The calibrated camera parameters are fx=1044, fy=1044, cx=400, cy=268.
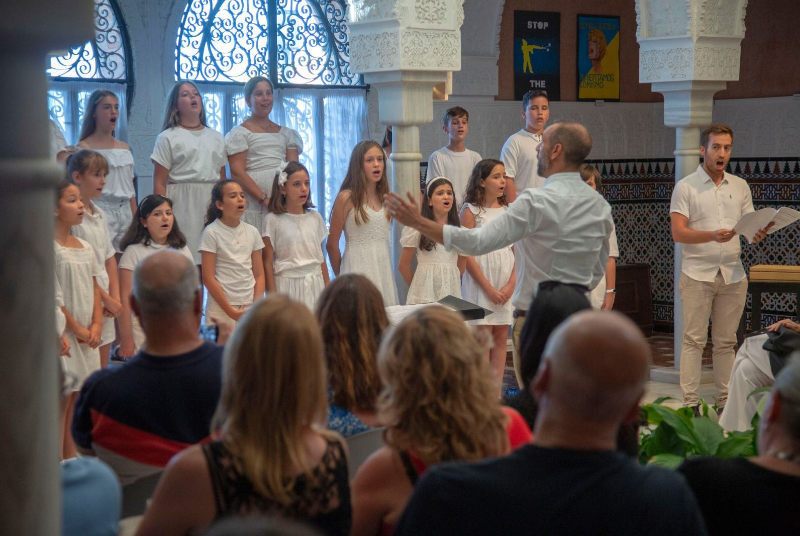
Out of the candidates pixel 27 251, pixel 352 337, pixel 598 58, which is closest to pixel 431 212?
pixel 352 337

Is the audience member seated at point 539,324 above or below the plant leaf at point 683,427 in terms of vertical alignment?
above

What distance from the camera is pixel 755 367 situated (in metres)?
5.20

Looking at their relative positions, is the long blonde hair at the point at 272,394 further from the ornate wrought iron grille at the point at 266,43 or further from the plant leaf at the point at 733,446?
the ornate wrought iron grille at the point at 266,43

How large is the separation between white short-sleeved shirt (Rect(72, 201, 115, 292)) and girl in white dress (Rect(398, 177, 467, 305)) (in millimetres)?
1967

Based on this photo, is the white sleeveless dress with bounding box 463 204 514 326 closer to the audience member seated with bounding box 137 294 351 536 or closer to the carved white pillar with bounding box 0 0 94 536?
the audience member seated with bounding box 137 294 351 536

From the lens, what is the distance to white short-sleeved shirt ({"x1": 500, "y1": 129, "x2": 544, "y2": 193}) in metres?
7.55

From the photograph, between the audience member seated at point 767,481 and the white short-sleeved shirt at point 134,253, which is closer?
the audience member seated at point 767,481

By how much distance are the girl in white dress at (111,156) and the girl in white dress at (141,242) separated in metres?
0.61

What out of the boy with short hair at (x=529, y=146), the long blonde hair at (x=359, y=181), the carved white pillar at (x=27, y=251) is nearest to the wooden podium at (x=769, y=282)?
the boy with short hair at (x=529, y=146)

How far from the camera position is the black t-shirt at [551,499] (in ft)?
5.72

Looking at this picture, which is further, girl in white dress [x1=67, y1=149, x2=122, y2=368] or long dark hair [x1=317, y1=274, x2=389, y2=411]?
girl in white dress [x1=67, y1=149, x2=122, y2=368]

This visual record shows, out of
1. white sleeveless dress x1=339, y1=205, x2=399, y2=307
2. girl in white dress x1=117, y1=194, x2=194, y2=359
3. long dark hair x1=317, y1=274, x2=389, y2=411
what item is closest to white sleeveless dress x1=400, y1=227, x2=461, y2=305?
white sleeveless dress x1=339, y1=205, x2=399, y2=307

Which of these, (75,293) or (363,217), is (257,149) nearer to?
(363,217)

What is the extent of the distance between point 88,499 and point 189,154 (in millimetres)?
4588
